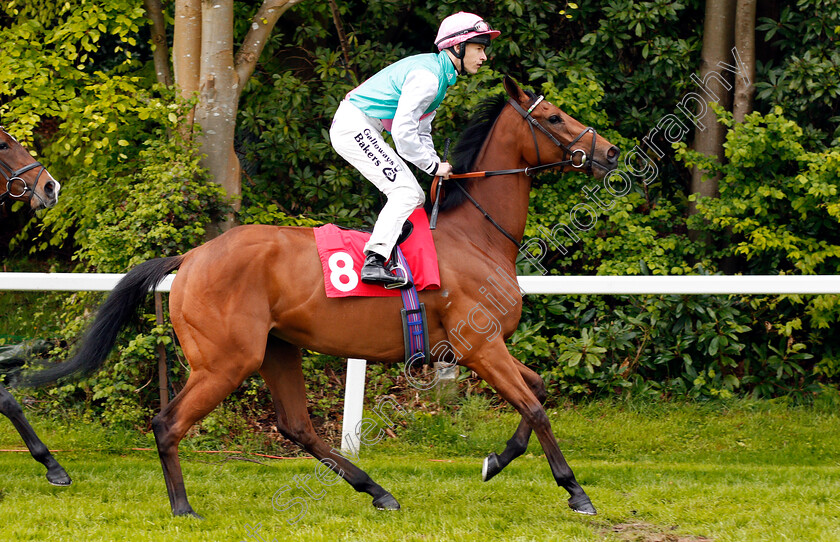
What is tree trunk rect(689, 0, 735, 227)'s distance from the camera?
763 cm

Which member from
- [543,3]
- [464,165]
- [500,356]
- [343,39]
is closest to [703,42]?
[543,3]

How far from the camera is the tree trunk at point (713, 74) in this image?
300 inches

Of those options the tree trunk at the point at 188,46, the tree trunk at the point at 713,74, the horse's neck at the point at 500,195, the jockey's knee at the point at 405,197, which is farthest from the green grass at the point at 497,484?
the tree trunk at the point at 188,46

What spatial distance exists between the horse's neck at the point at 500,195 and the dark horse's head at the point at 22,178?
2651 millimetres

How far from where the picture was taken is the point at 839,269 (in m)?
6.91

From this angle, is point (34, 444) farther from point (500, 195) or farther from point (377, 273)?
point (500, 195)

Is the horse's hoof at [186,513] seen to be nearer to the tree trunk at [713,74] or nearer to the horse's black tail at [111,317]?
the horse's black tail at [111,317]

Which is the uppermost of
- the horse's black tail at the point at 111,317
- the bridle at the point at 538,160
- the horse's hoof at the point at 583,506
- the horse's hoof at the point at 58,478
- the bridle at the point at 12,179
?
the bridle at the point at 538,160

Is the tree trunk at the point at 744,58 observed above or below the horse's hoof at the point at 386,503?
above

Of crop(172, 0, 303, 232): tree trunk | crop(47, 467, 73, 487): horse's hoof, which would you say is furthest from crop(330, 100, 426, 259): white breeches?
crop(172, 0, 303, 232): tree trunk

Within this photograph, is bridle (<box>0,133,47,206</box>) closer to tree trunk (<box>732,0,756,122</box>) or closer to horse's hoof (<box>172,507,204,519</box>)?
horse's hoof (<box>172,507,204,519</box>)

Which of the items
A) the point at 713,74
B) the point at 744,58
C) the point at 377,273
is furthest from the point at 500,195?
the point at 744,58

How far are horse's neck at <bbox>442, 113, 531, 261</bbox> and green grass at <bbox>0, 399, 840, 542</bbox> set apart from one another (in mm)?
1457

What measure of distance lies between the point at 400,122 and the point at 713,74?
170 inches
